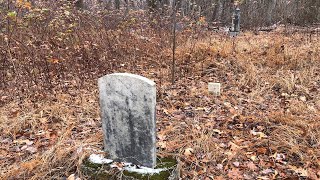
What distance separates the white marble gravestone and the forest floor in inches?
15.9

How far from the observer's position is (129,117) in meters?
2.83

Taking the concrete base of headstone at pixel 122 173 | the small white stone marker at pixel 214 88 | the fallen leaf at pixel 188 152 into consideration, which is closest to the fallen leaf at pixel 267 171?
the fallen leaf at pixel 188 152

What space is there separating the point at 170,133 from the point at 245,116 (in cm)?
123

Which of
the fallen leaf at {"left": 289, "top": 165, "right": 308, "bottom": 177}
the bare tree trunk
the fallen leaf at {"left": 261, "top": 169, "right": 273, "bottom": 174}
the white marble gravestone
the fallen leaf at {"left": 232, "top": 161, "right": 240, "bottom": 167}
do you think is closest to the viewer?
the white marble gravestone

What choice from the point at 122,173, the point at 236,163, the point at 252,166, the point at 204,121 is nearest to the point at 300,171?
the point at 252,166

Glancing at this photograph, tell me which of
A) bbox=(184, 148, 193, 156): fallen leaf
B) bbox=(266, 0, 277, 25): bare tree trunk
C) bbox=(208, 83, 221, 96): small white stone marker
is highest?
bbox=(266, 0, 277, 25): bare tree trunk

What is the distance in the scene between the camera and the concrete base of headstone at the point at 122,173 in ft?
9.25

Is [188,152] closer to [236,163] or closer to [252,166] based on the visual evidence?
[236,163]

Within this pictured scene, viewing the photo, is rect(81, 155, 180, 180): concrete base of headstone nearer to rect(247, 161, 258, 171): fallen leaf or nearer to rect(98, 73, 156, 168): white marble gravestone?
rect(98, 73, 156, 168): white marble gravestone

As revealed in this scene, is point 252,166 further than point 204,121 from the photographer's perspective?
No

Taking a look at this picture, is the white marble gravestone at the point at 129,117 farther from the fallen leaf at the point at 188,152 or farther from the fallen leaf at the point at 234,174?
the fallen leaf at the point at 234,174

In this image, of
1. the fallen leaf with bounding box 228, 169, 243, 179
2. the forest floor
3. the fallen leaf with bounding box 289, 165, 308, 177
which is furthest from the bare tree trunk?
the fallen leaf with bounding box 228, 169, 243, 179

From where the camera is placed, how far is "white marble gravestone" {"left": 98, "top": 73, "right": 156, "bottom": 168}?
2.67m

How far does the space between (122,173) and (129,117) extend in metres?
0.57
